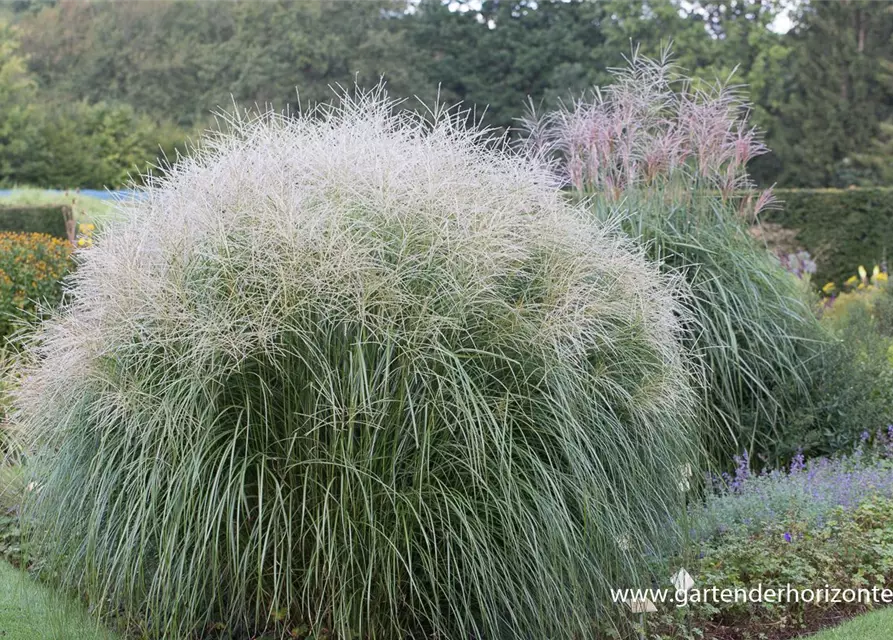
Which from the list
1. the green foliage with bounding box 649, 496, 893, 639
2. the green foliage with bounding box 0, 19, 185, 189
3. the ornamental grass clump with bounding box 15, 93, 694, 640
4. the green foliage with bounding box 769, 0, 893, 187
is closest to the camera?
the ornamental grass clump with bounding box 15, 93, 694, 640

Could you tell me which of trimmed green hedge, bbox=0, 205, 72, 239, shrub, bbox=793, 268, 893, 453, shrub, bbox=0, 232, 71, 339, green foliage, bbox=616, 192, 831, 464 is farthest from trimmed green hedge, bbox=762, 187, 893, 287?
trimmed green hedge, bbox=0, 205, 72, 239

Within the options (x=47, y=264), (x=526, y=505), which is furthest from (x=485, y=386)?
(x=47, y=264)

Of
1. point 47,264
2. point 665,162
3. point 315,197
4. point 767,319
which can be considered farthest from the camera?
point 47,264

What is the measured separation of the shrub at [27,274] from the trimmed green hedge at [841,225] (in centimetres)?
966

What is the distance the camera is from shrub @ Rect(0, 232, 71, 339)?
24.3 feet

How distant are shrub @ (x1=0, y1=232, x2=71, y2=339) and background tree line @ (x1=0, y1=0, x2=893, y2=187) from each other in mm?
19019

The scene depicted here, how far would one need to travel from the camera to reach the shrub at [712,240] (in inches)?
200

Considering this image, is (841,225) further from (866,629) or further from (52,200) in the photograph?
(52,200)

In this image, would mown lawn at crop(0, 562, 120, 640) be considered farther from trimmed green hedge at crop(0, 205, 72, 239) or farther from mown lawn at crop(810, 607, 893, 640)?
trimmed green hedge at crop(0, 205, 72, 239)

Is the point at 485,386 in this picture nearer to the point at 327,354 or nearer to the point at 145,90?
the point at 327,354

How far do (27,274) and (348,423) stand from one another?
566 cm

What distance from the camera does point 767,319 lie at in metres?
5.23

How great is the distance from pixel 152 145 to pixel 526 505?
76.6ft

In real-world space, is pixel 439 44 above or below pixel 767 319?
below
